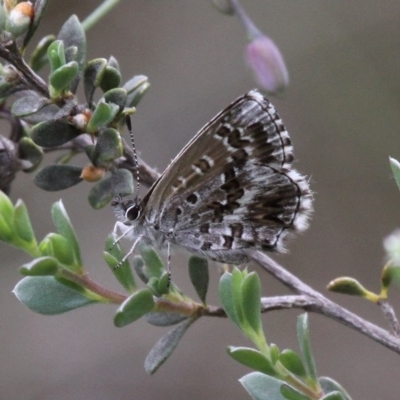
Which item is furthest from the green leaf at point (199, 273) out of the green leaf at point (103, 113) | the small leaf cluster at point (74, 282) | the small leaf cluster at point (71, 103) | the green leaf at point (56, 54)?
the green leaf at point (56, 54)

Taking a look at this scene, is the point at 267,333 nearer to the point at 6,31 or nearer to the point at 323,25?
the point at 323,25

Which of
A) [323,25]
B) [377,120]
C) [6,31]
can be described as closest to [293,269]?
[377,120]

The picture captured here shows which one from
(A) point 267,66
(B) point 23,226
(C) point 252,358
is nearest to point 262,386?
(C) point 252,358

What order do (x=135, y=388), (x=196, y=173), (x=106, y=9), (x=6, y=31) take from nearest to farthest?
1. (x=6, y=31)
2. (x=196, y=173)
3. (x=106, y=9)
4. (x=135, y=388)

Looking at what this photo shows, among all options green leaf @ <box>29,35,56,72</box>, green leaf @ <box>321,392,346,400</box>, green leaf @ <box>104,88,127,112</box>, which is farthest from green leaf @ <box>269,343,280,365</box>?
green leaf @ <box>29,35,56,72</box>

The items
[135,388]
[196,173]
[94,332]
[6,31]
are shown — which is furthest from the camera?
[94,332]

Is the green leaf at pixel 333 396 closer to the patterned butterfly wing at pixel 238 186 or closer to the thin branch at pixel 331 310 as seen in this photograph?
the thin branch at pixel 331 310
